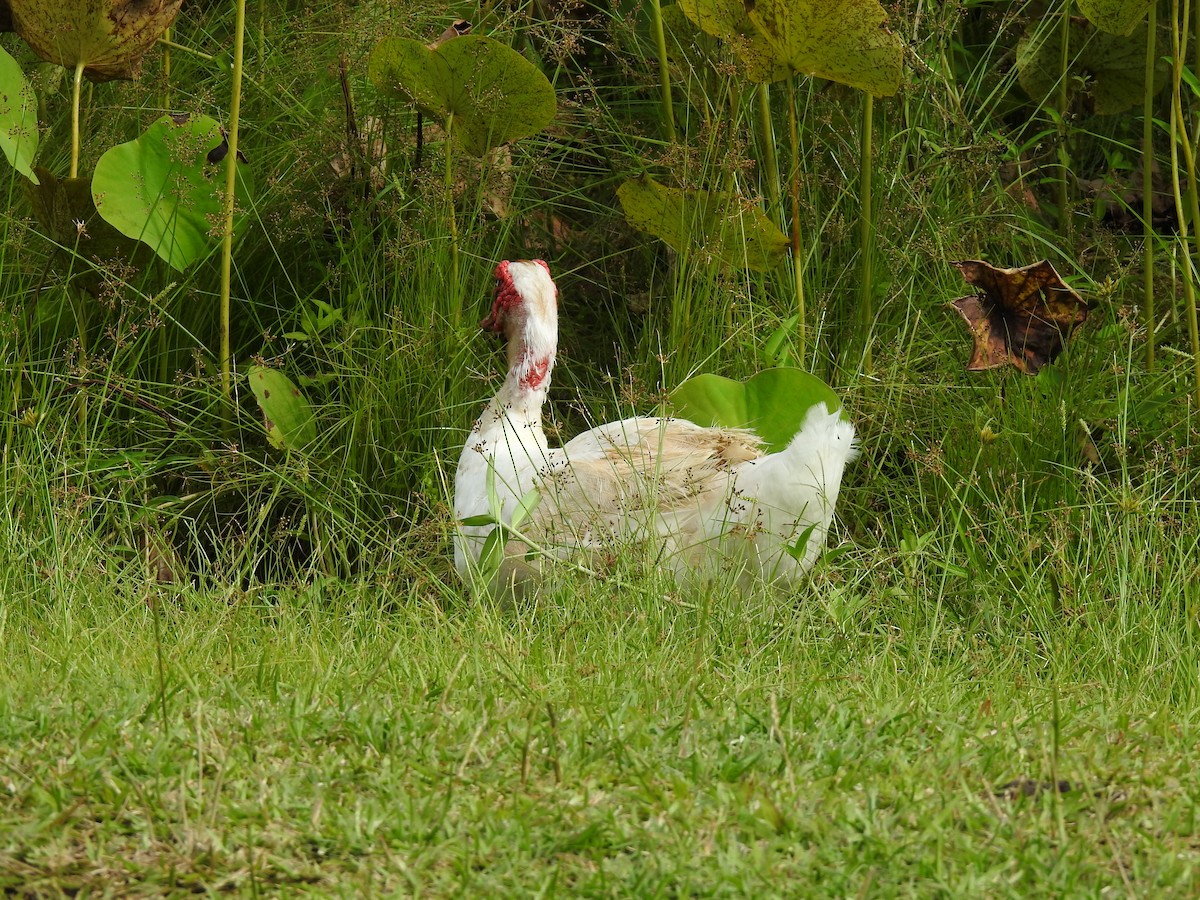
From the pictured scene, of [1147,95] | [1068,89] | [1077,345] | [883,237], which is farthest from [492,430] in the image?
[1068,89]

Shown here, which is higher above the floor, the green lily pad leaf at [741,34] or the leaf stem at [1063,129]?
the green lily pad leaf at [741,34]

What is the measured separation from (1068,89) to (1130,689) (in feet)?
8.25

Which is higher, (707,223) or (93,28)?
(93,28)

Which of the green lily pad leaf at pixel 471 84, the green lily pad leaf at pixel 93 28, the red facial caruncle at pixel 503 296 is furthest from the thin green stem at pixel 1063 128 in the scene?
the green lily pad leaf at pixel 93 28

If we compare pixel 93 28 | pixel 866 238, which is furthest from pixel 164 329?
pixel 866 238

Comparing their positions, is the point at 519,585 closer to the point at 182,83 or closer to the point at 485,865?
the point at 485,865

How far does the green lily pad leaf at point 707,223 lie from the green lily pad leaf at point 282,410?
1066 millimetres

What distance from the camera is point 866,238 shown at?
4.18m

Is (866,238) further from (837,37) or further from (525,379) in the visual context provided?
(525,379)

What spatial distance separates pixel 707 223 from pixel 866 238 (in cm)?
45

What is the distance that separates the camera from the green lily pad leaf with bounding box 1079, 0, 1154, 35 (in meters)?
3.91

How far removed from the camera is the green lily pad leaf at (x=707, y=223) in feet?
13.4

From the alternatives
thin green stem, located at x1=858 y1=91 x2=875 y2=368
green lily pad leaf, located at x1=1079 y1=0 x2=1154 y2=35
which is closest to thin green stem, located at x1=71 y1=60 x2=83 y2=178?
thin green stem, located at x1=858 y1=91 x2=875 y2=368

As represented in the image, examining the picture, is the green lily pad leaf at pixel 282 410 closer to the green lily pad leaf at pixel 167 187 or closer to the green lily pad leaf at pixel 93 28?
the green lily pad leaf at pixel 167 187
